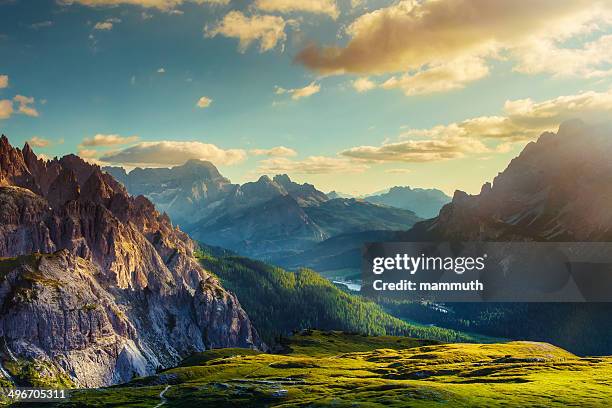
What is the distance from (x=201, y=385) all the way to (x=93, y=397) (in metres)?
36.4

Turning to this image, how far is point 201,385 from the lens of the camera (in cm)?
18562

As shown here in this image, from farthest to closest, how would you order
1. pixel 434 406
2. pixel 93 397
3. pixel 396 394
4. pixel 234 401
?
1. pixel 93 397
2. pixel 234 401
3. pixel 396 394
4. pixel 434 406

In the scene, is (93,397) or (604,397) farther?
(93,397)

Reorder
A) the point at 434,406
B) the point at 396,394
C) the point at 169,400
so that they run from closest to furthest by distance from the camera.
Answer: the point at 434,406
the point at 396,394
the point at 169,400

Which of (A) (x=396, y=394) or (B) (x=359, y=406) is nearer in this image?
(B) (x=359, y=406)

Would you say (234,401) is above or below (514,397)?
below

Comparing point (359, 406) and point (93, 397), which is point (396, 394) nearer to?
point (359, 406)

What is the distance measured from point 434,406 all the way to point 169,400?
87724mm

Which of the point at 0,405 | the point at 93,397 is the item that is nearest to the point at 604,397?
the point at 93,397

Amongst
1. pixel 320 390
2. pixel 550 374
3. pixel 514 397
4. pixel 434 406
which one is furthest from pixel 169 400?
pixel 550 374

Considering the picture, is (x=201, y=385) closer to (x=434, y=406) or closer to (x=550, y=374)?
(x=434, y=406)

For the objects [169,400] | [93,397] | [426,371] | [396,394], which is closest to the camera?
[396,394]

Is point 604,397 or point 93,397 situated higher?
point 604,397

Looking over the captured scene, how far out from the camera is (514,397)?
5123 inches
